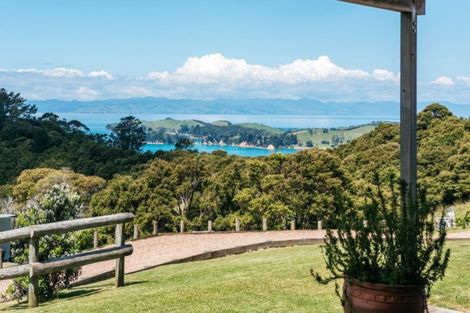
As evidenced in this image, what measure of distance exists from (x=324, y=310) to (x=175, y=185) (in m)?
28.9

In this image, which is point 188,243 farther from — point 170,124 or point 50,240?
point 170,124

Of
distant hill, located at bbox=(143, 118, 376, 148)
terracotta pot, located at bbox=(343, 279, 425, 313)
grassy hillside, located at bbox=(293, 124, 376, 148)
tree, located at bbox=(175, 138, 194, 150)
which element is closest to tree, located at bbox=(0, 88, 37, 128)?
tree, located at bbox=(175, 138, 194, 150)

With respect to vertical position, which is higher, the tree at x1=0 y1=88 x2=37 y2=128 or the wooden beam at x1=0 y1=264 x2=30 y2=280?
the tree at x1=0 y1=88 x2=37 y2=128

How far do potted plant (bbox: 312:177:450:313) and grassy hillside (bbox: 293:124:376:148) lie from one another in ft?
382

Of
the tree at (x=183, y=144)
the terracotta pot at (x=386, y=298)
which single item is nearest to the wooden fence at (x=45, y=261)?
the terracotta pot at (x=386, y=298)

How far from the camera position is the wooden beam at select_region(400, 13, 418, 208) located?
4.21 meters

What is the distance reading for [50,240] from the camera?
6.22 m

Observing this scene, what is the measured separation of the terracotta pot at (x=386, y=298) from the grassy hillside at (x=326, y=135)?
4595 inches

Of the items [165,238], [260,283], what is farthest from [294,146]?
[260,283]

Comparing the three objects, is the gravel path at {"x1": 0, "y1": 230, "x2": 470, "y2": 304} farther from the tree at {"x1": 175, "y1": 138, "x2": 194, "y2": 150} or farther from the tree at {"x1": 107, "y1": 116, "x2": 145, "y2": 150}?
the tree at {"x1": 107, "y1": 116, "x2": 145, "y2": 150}

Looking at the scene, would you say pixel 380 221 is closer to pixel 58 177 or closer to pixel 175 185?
pixel 175 185

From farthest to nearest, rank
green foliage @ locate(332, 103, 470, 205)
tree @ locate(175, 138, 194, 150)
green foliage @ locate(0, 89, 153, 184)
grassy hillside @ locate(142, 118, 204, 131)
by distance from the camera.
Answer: grassy hillside @ locate(142, 118, 204, 131)
tree @ locate(175, 138, 194, 150)
green foliage @ locate(0, 89, 153, 184)
green foliage @ locate(332, 103, 470, 205)

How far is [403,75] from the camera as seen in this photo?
425 cm

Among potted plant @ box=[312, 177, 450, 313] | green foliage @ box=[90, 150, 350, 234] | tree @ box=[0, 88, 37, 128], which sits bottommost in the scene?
green foliage @ box=[90, 150, 350, 234]
